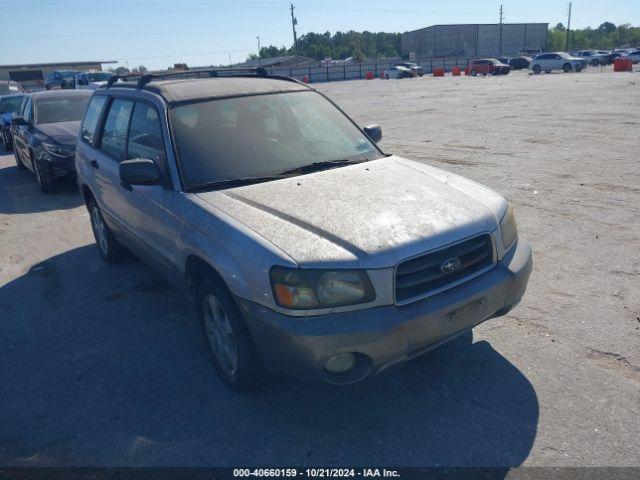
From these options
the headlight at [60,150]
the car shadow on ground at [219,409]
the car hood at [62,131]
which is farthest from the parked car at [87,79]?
the car shadow on ground at [219,409]

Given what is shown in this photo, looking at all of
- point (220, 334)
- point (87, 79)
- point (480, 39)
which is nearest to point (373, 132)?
point (220, 334)

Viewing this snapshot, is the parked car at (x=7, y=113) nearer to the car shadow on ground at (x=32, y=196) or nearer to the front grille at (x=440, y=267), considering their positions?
the car shadow on ground at (x=32, y=196)

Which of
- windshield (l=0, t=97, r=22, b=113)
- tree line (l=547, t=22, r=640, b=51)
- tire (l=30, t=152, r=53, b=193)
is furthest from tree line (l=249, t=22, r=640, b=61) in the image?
tire (l=30, t=152, r=53, b=193)

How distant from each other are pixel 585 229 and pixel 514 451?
12.6 ft

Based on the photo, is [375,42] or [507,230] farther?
[375,42]

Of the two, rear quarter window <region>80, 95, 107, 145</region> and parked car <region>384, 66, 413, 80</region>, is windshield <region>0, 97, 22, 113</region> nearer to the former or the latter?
rear quarter window <region>80, 95, 107, 145</region>

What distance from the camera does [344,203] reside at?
3332mm

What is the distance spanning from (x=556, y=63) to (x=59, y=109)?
47.4 meters

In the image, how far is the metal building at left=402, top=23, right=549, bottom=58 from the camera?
3944 inches

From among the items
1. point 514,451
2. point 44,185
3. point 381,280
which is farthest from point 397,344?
point 44,185

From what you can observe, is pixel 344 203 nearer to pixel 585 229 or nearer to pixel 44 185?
pixel 585 229

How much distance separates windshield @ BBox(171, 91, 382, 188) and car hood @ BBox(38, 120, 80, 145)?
6.16m

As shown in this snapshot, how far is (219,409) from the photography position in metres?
3.33

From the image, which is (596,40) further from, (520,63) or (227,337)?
(227,337)
